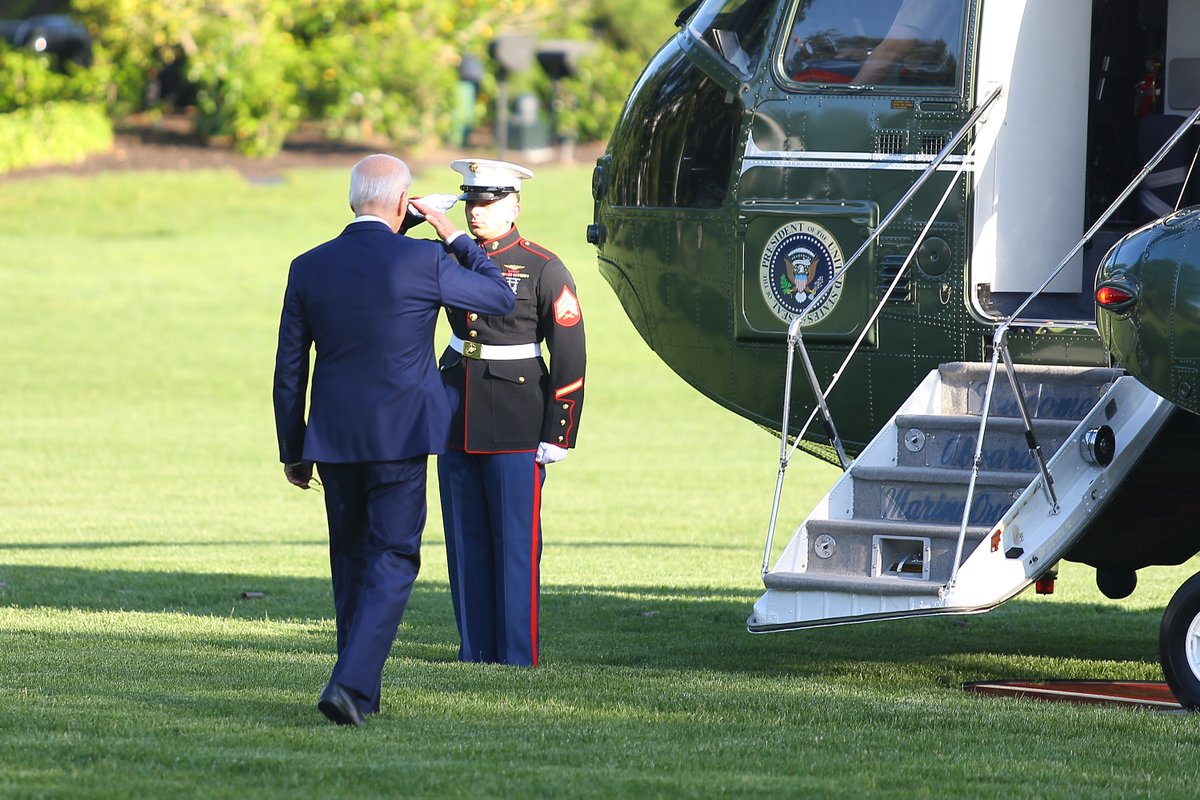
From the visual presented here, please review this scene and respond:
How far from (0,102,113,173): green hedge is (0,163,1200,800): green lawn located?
14.2m

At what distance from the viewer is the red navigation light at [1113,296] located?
6.34 m

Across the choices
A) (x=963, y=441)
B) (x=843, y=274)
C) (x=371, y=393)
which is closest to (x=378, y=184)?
(x=371, y=393)

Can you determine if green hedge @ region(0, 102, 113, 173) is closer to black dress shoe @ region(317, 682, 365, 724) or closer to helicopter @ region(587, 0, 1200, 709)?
helicopter @ region(587, 0, 1200, 709)

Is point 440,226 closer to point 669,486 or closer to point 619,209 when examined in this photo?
point 619,209

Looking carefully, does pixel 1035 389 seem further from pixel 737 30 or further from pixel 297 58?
pixel 297 58

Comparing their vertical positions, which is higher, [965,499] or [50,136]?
[965,499]

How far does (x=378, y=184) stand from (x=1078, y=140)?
10.4 feet

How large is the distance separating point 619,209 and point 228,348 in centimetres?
1786

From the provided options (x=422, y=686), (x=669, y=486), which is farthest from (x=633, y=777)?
(x=669, y=486)

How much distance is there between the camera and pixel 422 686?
669 centimetres

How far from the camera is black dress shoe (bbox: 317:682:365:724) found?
18.9 feet

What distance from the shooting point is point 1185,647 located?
6438 millimetres

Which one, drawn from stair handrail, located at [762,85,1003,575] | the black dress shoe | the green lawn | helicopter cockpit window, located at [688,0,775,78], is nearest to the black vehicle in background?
the green lawn

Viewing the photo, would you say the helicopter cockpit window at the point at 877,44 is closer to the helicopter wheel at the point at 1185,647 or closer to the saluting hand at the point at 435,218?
the saluting hand at the point at 435,218
